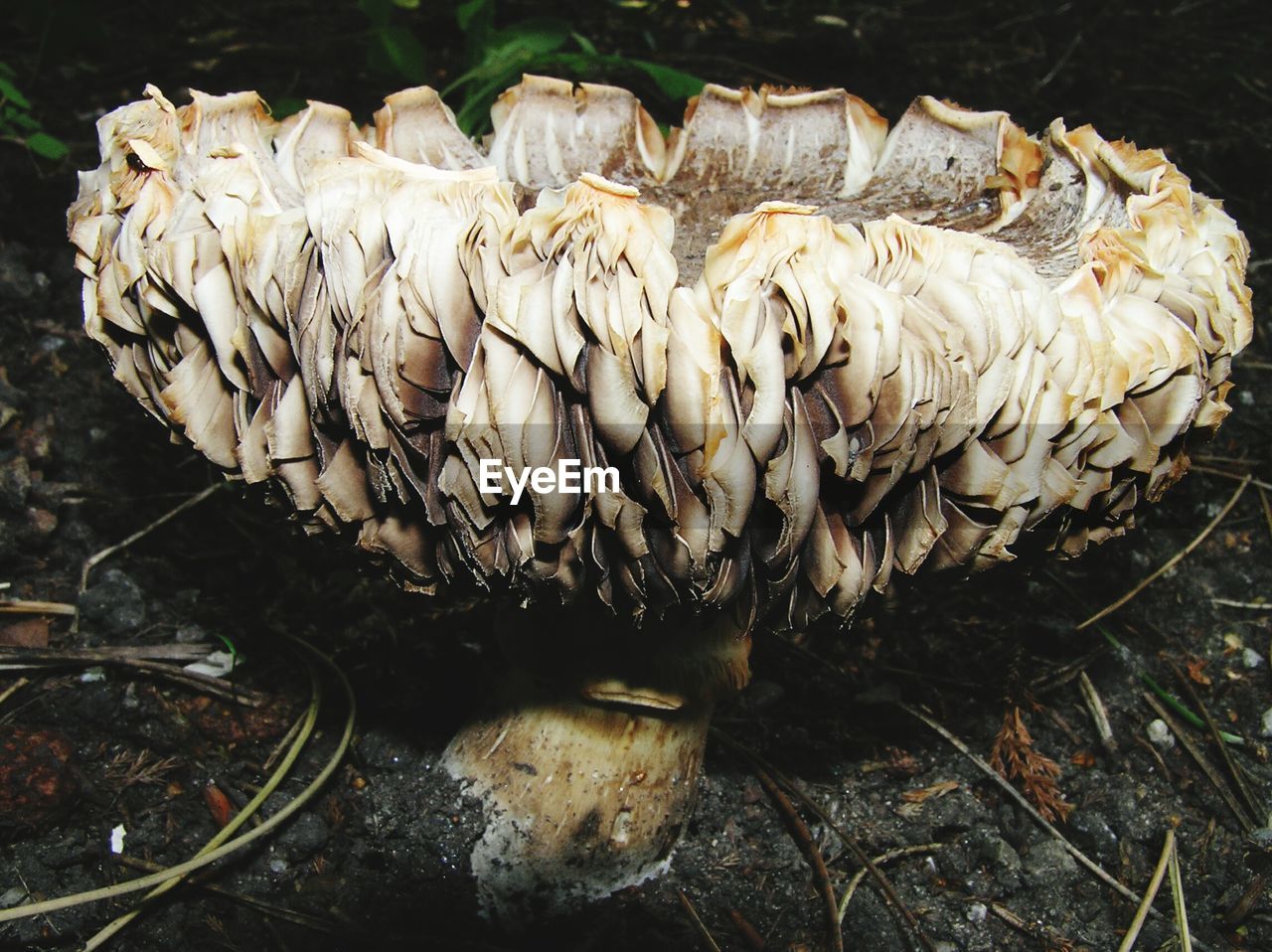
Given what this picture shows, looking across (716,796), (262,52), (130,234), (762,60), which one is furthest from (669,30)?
(130,234)

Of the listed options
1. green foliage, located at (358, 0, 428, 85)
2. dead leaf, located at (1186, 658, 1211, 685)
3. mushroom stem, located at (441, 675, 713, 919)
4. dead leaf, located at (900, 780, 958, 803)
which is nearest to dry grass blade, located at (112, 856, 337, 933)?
mushroom stem, located at (441, 675, 713, 919)

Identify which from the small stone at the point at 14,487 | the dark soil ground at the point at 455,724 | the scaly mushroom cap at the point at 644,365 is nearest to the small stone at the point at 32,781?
the dark soil ground at the point at 455,724

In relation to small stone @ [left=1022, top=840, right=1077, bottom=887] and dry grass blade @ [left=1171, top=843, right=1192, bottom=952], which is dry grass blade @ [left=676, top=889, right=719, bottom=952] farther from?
dry grass blade @ [left=1171, top=843, right=1192, bottom=952]

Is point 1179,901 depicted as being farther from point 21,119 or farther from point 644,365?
point 21,119

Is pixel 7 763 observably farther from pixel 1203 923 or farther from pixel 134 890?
pixel 1203 923

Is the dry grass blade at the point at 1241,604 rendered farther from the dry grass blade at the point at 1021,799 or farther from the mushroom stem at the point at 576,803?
the mushroom stem at the point at 576,803

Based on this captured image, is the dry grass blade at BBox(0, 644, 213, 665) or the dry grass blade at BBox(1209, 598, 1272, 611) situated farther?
the dry grass blade at BBox(1209, 598, 1272, 611)
